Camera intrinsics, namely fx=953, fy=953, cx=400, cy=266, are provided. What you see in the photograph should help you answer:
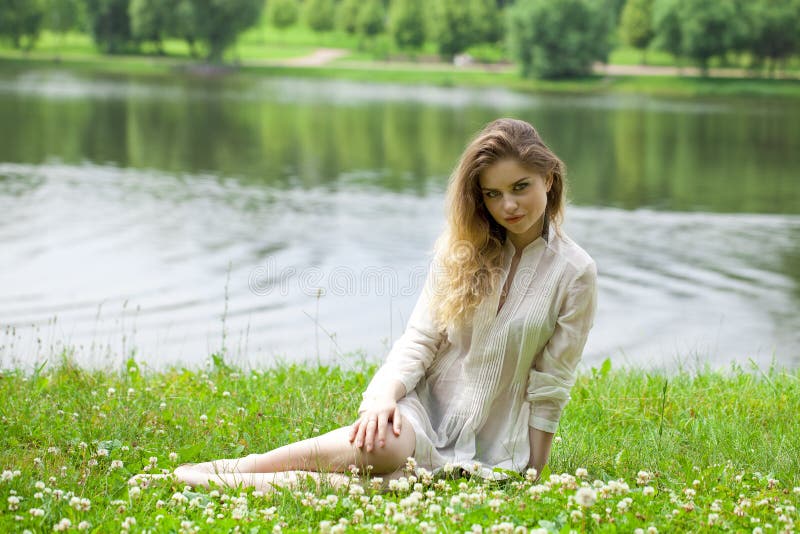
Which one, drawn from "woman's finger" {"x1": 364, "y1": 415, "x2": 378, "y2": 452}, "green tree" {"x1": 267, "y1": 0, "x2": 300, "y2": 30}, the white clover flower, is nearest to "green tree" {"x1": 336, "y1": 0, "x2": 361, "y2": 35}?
"green tree" {"x1": 267, "y1": 0, "x2": 300, "y2": 30}

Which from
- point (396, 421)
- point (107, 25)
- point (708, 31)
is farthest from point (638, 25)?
point (396, 421)

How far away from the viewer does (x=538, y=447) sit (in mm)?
4551

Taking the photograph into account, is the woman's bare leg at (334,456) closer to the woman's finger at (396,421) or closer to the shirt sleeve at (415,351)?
the woman's finger at (396,421)

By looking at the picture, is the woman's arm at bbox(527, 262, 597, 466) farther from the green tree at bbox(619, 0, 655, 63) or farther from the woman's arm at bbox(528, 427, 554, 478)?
the green tree at bbox(619, 0, 655, 63)

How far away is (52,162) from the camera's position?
77.8 ft

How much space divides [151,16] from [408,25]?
A: 30.6 meters

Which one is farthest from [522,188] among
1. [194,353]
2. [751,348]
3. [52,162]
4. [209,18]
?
[209,18]

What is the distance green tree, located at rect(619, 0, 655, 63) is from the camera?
337 feet

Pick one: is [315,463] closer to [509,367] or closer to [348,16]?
[509,367]

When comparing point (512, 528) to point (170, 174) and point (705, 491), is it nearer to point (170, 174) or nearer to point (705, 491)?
point (705, 491)

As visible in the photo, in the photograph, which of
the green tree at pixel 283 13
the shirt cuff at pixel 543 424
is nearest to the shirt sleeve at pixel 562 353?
the shirt cuff at pixel 543 424

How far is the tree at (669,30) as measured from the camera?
90.0 m

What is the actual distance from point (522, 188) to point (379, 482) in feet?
4.96

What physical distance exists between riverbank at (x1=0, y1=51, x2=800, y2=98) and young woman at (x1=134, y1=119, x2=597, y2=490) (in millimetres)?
71442
